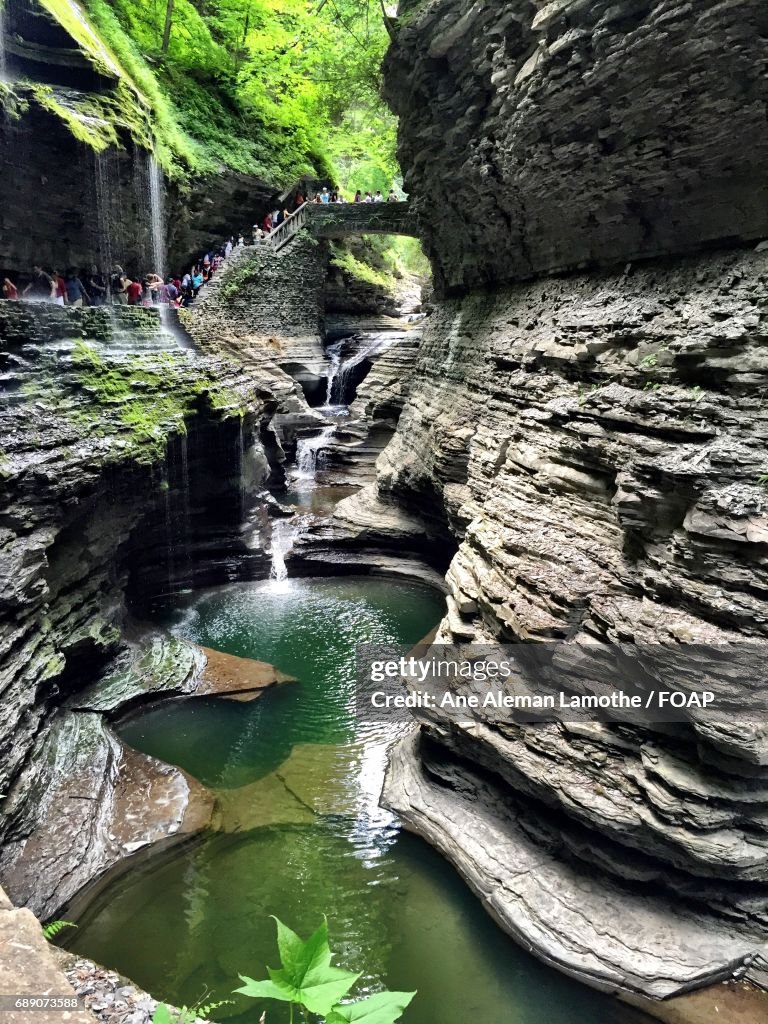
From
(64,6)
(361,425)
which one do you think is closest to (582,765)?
(361,425)

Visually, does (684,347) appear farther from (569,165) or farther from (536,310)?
(536,310)

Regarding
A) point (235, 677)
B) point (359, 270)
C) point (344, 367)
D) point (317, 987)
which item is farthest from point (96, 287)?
point (317, 987)

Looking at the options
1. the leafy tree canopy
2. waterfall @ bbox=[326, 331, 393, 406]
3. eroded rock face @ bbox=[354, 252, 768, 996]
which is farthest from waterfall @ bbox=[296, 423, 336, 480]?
eroded rock face @ bbox=[354, 252, 768, 996]

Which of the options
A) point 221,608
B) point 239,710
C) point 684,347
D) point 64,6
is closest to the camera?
point 684,347

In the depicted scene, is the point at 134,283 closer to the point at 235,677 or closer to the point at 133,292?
the point at 133,292

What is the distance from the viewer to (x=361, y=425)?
2305cm

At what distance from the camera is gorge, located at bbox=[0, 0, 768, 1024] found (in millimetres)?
6098

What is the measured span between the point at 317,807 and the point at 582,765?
388 cm

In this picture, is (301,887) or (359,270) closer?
(301,887)

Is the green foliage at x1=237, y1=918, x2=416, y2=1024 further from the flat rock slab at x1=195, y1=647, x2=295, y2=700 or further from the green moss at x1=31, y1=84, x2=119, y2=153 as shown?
the green moss at x1=31, y1=84, x2=119, y2=153

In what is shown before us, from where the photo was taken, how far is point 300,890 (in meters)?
7.26

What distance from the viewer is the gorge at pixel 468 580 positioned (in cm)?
610

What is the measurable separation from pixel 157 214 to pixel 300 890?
20.2 meters

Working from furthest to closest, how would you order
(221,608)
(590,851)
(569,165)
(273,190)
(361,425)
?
(273,190), (361,425), (221,608), (569,165), (590,851)
